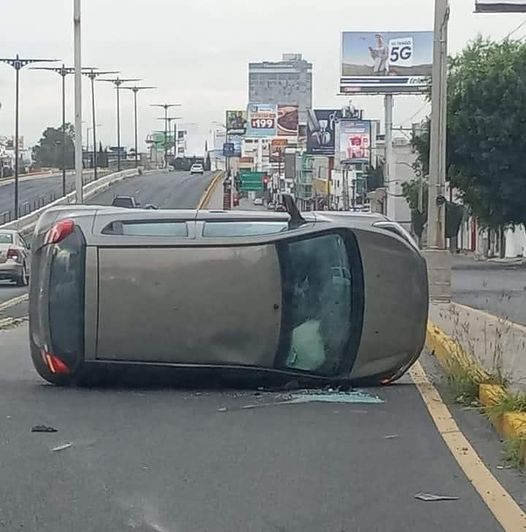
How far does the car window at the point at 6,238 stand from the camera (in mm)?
33312

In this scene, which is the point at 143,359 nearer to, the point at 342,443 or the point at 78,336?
the point at 78,336

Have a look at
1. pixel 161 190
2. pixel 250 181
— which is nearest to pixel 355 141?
pixel 250 181

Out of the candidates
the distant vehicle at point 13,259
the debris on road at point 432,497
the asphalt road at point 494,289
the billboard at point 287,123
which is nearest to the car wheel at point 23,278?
the distant vehicle at point 13,259

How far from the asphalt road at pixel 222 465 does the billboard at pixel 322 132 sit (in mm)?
108791

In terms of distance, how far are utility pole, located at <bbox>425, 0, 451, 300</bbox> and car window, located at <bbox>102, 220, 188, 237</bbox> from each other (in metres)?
14.8

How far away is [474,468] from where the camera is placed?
336 inches

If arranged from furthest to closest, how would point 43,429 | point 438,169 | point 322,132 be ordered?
point 322,132 < point 438,169 < point 43,429

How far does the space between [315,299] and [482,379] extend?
1.71 m

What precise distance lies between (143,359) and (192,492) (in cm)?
452

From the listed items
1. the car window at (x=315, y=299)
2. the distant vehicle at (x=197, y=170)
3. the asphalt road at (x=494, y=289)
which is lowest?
the asphalt road at (x=494, y=289)

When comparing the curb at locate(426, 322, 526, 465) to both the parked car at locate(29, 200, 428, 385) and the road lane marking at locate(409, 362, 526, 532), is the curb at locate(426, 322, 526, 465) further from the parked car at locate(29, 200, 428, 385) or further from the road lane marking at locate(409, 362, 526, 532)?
the parked car at locate(29, 200, 428, 385)

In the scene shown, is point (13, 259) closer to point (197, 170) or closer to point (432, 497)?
point (432, 497)

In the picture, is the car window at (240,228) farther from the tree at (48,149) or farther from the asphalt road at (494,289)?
the tree at (48,149)

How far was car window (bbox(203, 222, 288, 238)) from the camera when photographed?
12.1 metres
